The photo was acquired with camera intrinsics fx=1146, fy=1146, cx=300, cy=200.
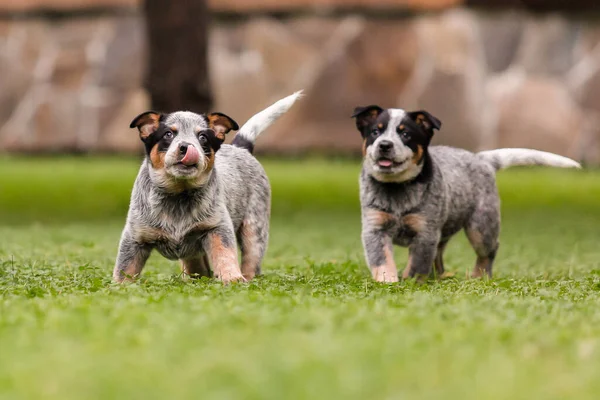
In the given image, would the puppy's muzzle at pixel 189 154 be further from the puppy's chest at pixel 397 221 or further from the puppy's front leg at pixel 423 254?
the puppy's front leg at pixel 423 254

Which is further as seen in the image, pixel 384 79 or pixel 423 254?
pixel 384 79

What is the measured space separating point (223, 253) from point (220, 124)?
0.93 metres

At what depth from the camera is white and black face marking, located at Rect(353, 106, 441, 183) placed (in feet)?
26.5

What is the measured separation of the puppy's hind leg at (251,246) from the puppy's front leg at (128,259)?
95 cm

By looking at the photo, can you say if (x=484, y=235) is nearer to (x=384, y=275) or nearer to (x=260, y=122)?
(x=384, y=275)

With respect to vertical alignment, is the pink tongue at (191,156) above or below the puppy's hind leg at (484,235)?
above

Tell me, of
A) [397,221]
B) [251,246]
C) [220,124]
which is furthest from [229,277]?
[397,221]

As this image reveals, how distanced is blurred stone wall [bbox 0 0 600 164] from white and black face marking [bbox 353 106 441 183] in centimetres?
1093

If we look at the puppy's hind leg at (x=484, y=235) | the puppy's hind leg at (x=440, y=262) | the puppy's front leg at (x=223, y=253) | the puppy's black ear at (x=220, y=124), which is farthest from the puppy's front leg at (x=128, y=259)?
the puppy's hind leg at (x=484, y=235)

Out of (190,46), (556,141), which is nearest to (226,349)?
(190,46)

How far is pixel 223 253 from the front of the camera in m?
7.26

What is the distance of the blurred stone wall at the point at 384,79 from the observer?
63.7ft

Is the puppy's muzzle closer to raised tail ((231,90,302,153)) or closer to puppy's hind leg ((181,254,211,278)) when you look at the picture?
puppy's hind leg ((181,254,211,278))

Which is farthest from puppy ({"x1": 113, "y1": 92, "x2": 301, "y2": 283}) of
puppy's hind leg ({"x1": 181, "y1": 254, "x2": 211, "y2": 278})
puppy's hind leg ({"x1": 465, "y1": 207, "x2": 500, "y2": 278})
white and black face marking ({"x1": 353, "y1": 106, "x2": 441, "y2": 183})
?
puppy's hind leg ({"x1": 465, "y1": 207, "x2": 500, "y2": 278})
